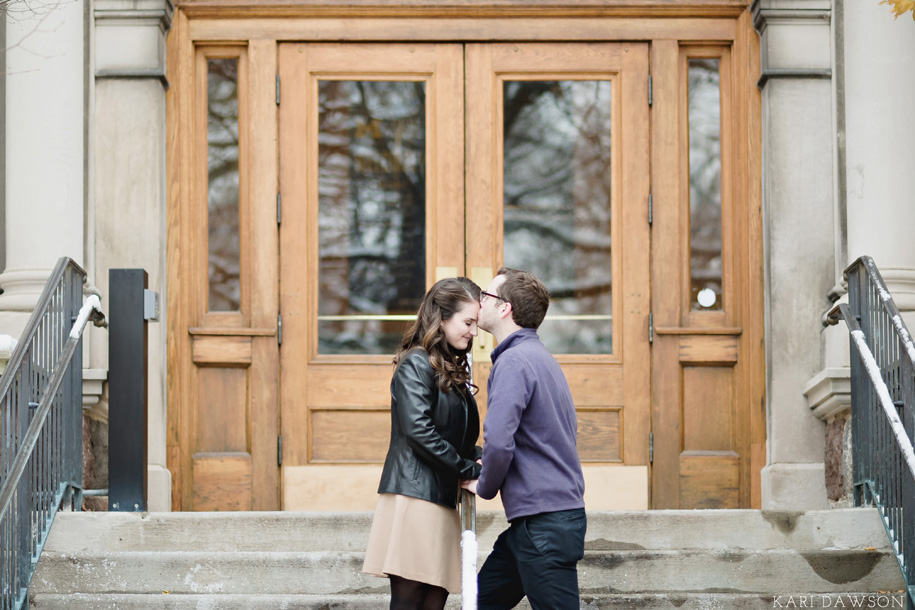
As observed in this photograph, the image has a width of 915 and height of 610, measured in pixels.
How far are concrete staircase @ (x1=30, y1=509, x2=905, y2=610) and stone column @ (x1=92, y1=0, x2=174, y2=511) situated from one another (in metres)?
1.52

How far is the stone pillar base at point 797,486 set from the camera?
6980mm

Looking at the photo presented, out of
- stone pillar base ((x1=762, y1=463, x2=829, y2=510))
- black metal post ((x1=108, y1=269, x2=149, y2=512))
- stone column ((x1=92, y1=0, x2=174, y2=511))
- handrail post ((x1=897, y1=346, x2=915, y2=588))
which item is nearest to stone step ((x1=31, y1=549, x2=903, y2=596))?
handrail post ((x1=897, y1=346, x2=915, y2=588))

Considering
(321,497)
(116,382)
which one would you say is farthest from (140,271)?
(321,497)

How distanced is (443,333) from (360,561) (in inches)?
58.3

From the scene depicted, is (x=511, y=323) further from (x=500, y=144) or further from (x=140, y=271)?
(x=500, y=144)

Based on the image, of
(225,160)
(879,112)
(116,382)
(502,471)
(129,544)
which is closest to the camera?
(502,471)

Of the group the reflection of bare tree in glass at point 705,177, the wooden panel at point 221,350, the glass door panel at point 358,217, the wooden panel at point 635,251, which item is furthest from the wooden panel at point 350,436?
the reflection of bare tree in glass at point 705,177

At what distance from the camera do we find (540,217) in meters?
7.56

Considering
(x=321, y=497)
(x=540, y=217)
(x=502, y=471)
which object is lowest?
(x=321, y=497)

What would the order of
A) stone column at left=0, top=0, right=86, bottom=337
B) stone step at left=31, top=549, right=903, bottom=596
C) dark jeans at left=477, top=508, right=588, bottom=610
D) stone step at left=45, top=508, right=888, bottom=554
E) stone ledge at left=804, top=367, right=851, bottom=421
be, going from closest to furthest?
1. dark jeans at left=477, top=508, right=588, bottom=610
2. stone step at left=31, top=549, right=903, bottom=596
3. stone step at left=45, top=508, right=888, bottom=554
4. stone ledge at left=804, top=367, right=851, bottom=421
5. stone column at left=0, top=0, right=86, bottom=337

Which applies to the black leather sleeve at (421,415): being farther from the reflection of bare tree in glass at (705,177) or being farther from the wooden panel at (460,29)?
the wooden panel at (460,29)

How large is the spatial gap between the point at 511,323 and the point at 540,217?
136 inches

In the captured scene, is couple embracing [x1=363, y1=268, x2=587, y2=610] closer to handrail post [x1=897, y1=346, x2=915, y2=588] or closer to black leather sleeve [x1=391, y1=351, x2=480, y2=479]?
black leather sleeve [x1=391, y1=351, x2=480, y2=479]

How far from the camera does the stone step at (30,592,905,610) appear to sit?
5.06m
